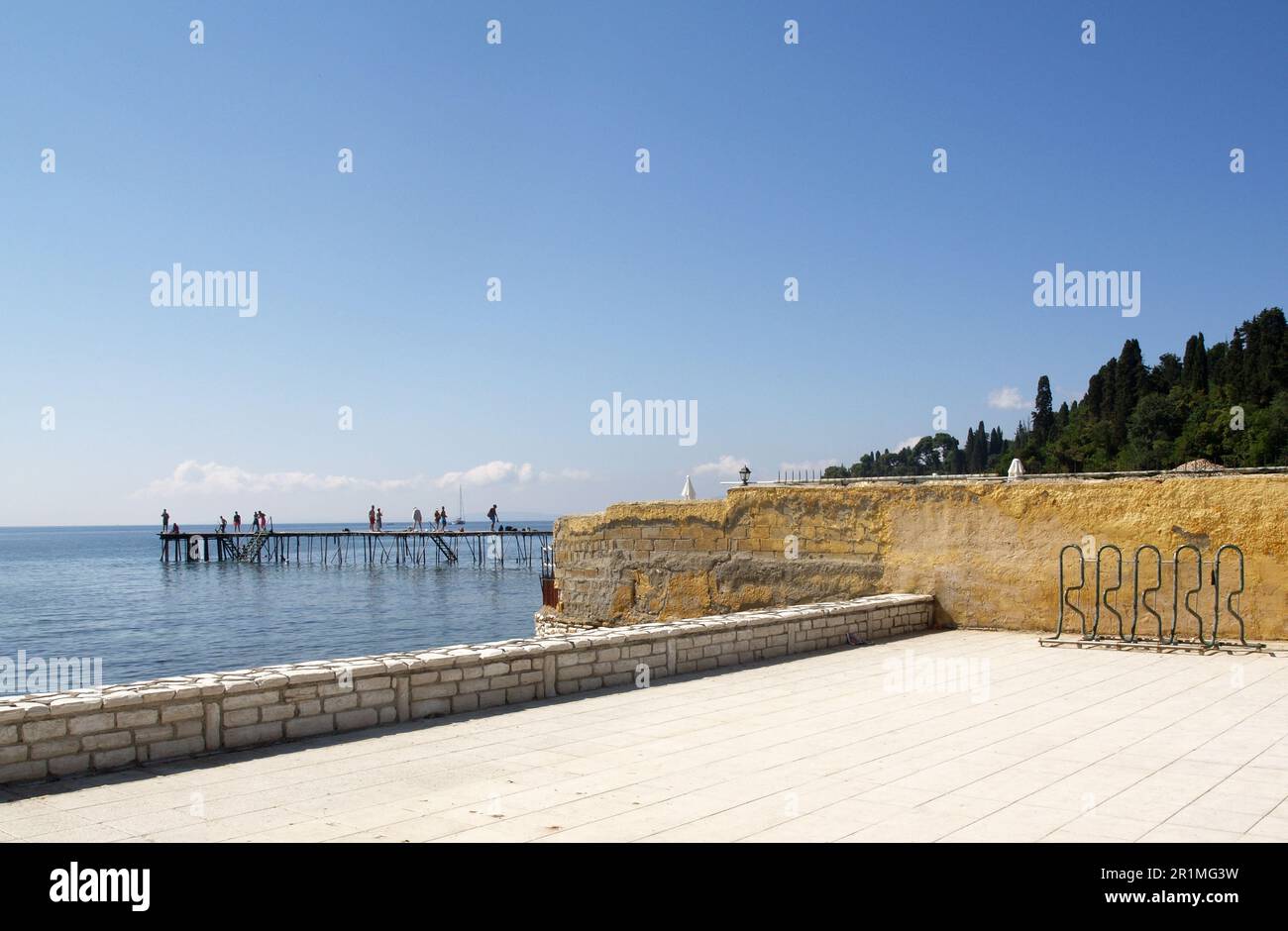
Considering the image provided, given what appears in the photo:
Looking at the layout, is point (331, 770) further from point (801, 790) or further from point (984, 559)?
point (984, 559)

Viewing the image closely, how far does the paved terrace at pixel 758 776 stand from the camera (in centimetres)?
441

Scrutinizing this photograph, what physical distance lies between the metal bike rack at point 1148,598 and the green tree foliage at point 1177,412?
2108 inches

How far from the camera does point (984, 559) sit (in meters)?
12.1

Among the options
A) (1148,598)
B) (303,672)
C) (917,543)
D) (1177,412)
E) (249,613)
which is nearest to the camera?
(303,672)

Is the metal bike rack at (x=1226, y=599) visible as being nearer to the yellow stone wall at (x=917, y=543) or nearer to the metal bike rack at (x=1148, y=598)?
the metal bike rack at (x=1148, y=598)

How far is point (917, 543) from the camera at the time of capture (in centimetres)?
1275

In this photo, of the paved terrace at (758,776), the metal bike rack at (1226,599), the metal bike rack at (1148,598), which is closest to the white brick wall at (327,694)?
the paved terrace at (758,776)

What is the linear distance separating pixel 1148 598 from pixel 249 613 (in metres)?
34.4

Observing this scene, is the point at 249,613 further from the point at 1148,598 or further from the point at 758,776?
the point at 758,776

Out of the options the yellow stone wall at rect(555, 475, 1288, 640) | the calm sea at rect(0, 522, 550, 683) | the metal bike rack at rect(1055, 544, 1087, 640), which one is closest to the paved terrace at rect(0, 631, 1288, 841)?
the metal bike rack at rect(1055, 544, 1087, 640)

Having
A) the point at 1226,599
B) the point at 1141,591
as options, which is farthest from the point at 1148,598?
the point at 1226,599

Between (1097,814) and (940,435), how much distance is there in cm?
12419

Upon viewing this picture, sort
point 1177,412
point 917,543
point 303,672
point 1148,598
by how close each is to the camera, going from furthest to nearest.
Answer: point 1177,412
point 917,543
point 1148,598
point 303,672
